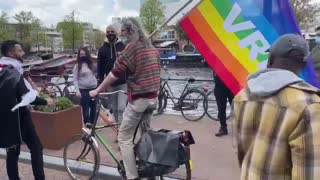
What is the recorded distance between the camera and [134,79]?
405cm

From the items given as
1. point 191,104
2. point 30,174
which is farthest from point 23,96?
point 191,104

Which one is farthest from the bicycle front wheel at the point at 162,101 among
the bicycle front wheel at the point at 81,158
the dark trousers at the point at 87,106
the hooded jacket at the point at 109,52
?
the bicycle front wheel at the point at 81,158

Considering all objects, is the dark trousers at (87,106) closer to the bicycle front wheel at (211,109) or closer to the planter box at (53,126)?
the planter box at (53,126)

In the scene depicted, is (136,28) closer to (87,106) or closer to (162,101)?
(87,106)

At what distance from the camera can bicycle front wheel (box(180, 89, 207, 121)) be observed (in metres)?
8.32

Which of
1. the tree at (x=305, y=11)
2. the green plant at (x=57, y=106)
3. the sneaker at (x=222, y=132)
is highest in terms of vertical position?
the tree at (x=305, y=11)

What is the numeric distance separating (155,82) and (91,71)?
9.96 ft

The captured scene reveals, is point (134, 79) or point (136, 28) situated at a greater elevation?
point (136, 28)

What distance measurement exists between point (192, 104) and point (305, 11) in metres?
25.8

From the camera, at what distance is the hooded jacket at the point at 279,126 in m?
1.49

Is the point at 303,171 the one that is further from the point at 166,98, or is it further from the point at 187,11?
the point at 166,98

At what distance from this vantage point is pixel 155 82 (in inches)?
162

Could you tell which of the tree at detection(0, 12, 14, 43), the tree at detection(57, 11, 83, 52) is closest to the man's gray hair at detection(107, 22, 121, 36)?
the tree at detection(0, 12, 14, 43)

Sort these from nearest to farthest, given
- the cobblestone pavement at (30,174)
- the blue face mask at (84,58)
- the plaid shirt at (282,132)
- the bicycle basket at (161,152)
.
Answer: the plaid shirt at (282,132) → the bicycle basket at (161,152) → the cobblestone pavement at (30,174) → the blue face mask at (84,58)
